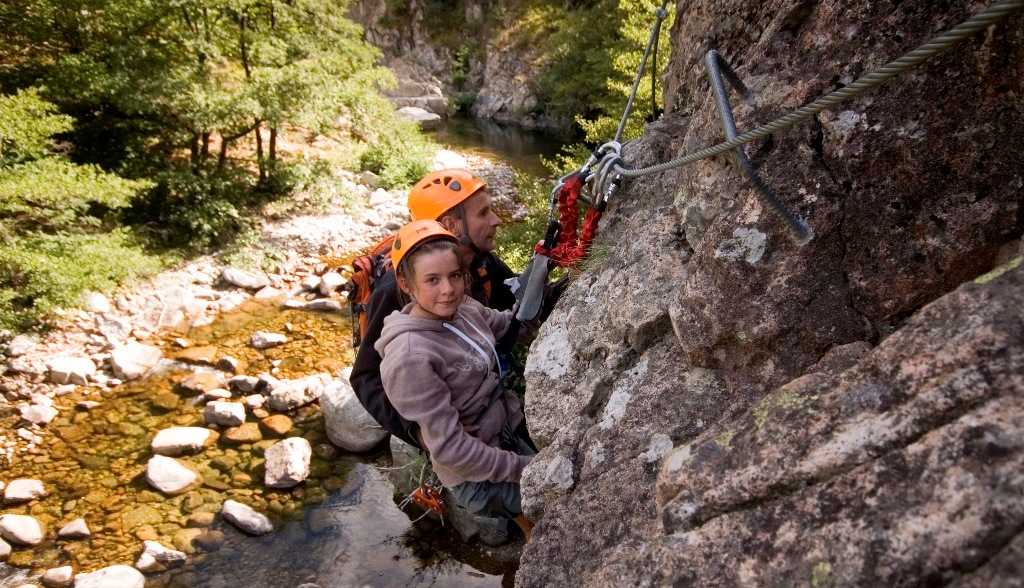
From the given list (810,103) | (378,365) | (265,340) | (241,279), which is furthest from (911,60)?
(241,279)

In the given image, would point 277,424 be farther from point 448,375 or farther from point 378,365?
point 448,375

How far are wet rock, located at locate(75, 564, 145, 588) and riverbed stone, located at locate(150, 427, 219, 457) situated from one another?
5.14 ft

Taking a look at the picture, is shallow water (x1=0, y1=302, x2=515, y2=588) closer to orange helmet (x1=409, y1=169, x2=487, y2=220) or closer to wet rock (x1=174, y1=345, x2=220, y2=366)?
wet rock (x1=174, y1=345, x2=220, y2=366)

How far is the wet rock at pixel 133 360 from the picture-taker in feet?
23.4

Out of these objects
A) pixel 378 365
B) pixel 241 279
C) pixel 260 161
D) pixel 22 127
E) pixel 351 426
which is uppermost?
pixel 22 127

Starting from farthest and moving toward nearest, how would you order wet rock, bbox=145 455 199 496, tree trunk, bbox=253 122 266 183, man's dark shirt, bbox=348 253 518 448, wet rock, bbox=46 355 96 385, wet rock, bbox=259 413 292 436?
tree trunk, bbox=253 122 266 183 < wet rock, bbox=46 355 96 385 < wet rock, bbox=259 413 292 436 < wet rock, bbox=145 455 199 496 < man's dark shirt, bbox=348 253 518 448

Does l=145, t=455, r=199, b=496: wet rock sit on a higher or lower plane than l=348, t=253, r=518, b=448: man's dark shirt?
lower

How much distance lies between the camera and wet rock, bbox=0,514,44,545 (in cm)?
474

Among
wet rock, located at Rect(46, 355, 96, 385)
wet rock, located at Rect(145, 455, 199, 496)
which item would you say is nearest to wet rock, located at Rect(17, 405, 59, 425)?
wet rock, located at Rect(46, 355, 96, 385)

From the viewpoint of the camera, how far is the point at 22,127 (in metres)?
6.88

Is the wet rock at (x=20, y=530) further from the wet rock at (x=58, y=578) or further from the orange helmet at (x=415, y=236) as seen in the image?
the orange helmet at (x=415, y=236)

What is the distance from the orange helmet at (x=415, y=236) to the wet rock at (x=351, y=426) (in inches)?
121

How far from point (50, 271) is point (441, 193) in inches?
241

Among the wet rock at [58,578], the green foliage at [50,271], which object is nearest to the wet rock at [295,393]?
the wet rock at [58,578]
